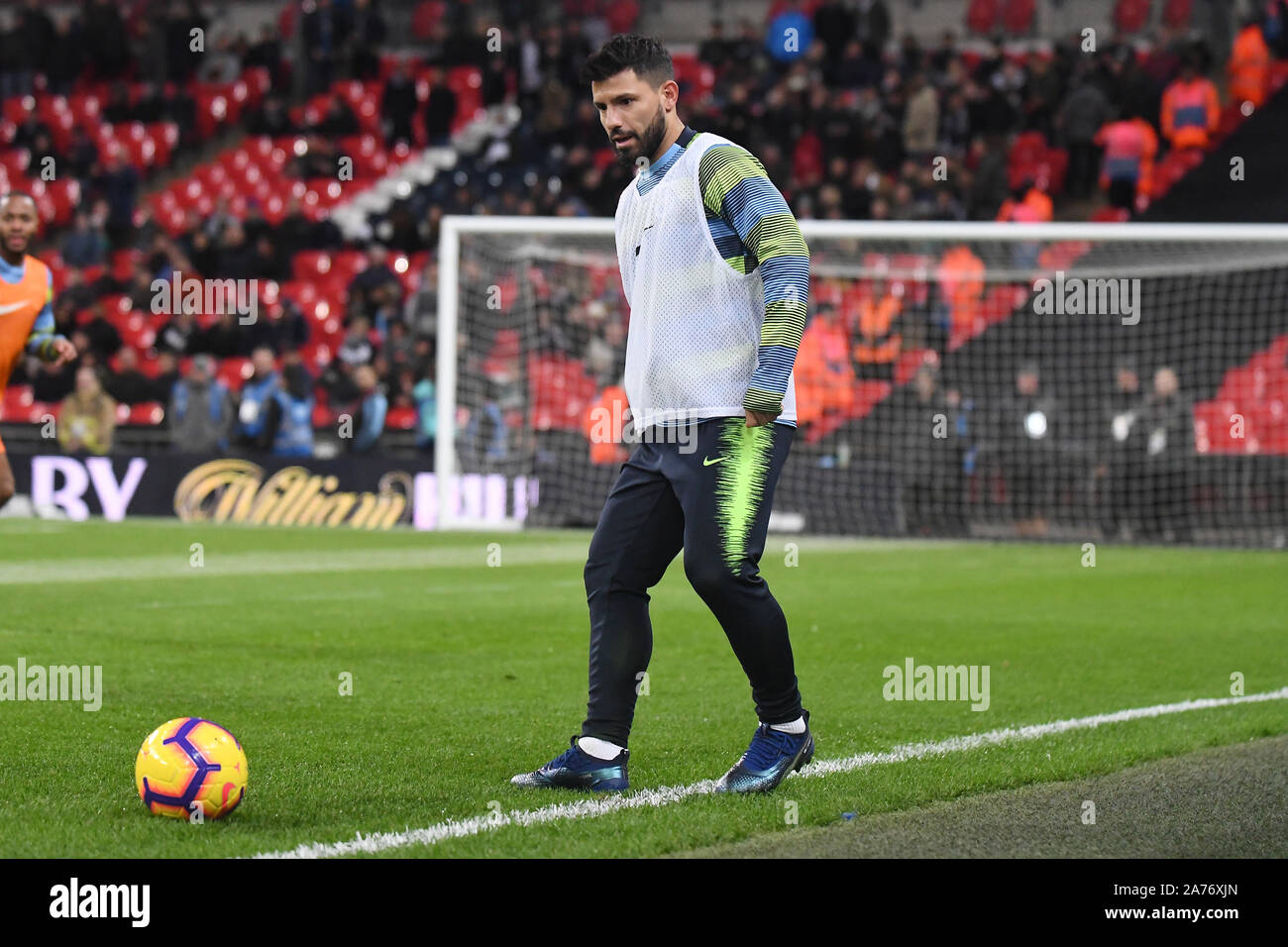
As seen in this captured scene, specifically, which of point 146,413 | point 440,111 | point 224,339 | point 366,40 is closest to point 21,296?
point 146,413

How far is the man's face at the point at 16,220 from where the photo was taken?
8984mm

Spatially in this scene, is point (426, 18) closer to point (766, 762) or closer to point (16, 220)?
point (16, 220)

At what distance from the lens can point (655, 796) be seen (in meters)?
4.92

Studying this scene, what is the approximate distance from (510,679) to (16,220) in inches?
149

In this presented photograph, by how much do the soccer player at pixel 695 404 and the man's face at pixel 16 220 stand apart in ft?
16.6

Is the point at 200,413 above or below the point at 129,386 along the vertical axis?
below

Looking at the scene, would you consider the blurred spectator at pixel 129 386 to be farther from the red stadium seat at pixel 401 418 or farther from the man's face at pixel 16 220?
the man's face at pixel 16 220

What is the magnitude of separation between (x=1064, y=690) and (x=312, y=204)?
19598 mm

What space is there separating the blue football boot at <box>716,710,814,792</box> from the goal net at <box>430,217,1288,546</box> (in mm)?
12125

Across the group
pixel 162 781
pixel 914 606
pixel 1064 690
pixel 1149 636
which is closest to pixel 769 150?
pixel 914 606

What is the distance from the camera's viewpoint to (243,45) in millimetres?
27891

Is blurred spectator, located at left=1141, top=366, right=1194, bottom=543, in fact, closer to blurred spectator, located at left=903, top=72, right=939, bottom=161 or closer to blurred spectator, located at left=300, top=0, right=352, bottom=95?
blurred spectator, located at left=903, top=72, right=939, bottom=161

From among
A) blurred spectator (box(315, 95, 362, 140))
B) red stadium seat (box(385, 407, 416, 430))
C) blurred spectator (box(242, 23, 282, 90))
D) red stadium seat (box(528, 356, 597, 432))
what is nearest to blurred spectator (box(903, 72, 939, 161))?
red stadium seat (box(528, 356, 597, 432))

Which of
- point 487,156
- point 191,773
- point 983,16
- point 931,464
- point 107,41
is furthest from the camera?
point 107,41
